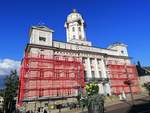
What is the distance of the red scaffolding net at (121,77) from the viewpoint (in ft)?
170

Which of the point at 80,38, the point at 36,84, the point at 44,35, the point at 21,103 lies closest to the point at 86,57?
the point at 80,38

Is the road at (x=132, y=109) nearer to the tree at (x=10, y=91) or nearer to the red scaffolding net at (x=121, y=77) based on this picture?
the red scaffolding net at (x=121, y=77)

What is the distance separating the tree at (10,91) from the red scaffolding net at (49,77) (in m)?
20.0

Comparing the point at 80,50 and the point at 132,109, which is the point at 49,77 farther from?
the point at 132,109

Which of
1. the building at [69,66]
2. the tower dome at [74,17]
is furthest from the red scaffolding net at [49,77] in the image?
the tower dome at [74,17]

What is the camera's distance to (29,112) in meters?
34.4

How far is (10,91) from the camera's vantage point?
57.3 metres

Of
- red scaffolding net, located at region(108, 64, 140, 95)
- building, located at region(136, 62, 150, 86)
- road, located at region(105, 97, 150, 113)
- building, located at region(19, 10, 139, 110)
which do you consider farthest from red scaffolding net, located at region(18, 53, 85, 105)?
building, located at region(136, 62, 150, 86)

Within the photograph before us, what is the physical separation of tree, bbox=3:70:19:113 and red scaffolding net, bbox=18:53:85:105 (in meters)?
20.0

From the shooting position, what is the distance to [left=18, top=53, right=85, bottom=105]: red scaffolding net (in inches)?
1474

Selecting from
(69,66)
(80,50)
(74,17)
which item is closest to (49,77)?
(69,66)

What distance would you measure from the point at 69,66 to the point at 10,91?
86.9ft

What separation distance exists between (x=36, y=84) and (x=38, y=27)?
15.0 metres

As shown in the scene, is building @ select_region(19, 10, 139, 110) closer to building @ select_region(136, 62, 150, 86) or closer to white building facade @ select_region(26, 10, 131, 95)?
white building facade @ select_region(26, 10, 131, 95)
